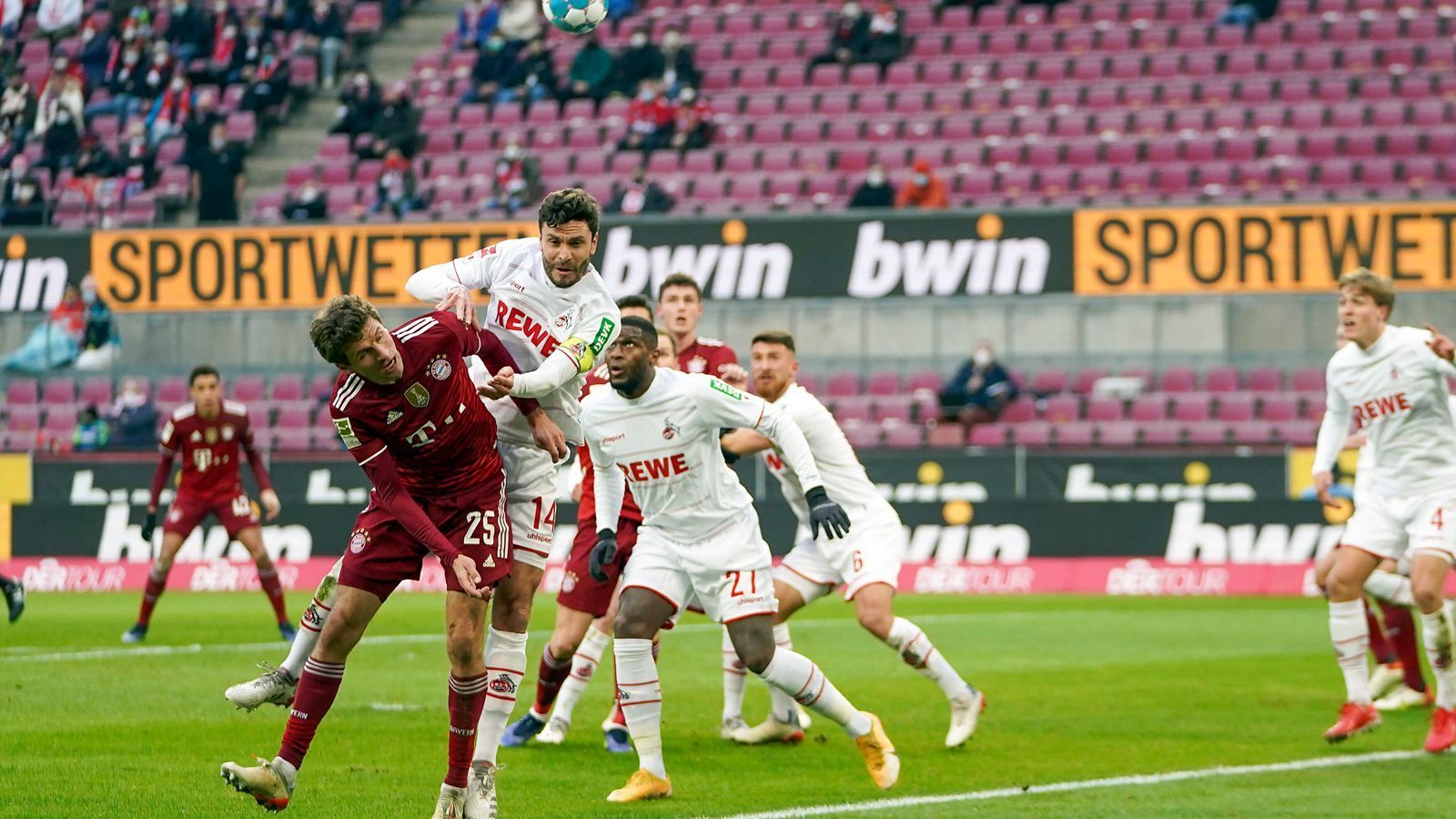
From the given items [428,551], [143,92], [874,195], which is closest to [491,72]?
[143,92]

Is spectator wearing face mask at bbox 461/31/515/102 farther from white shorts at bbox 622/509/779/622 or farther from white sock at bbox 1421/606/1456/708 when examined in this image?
white shorts at bbox 622/509/779/622

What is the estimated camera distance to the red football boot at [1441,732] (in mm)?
9398

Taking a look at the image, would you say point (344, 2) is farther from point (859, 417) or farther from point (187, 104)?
point (859, 417)

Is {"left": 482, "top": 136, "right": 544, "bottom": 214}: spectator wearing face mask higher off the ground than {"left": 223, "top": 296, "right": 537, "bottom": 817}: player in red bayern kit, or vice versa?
{"left": 482, "top": 136, "right": 544, "bottom": 214}: spectator wearing face mask

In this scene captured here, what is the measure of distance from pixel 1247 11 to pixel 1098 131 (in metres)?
3.32

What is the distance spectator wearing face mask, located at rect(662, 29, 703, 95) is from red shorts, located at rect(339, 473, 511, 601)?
871 inches

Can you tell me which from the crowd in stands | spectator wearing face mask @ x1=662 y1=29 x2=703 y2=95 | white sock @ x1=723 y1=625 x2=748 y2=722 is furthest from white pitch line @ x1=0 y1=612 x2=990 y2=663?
spectator wearing face mask @ x1=662 y1=29 x2=703 y2=95

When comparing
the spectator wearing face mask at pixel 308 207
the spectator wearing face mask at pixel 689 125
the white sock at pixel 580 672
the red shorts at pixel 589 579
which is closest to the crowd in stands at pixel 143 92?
the spectator wearing face mask at pixel 308 207

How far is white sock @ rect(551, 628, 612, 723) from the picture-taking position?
33.0 ft

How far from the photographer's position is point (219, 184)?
27.6 m

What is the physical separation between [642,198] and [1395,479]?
55.7ft

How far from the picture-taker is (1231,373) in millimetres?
24484

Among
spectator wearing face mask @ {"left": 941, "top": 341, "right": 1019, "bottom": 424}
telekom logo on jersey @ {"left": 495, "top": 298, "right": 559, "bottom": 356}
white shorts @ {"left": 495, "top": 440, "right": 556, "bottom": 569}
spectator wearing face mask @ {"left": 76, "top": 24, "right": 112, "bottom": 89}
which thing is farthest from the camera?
spectator wearing face mask @ {"left": 76, "top": 24, "right": 112, "bottom": 89}

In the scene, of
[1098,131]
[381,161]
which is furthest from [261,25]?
[1098,131]
